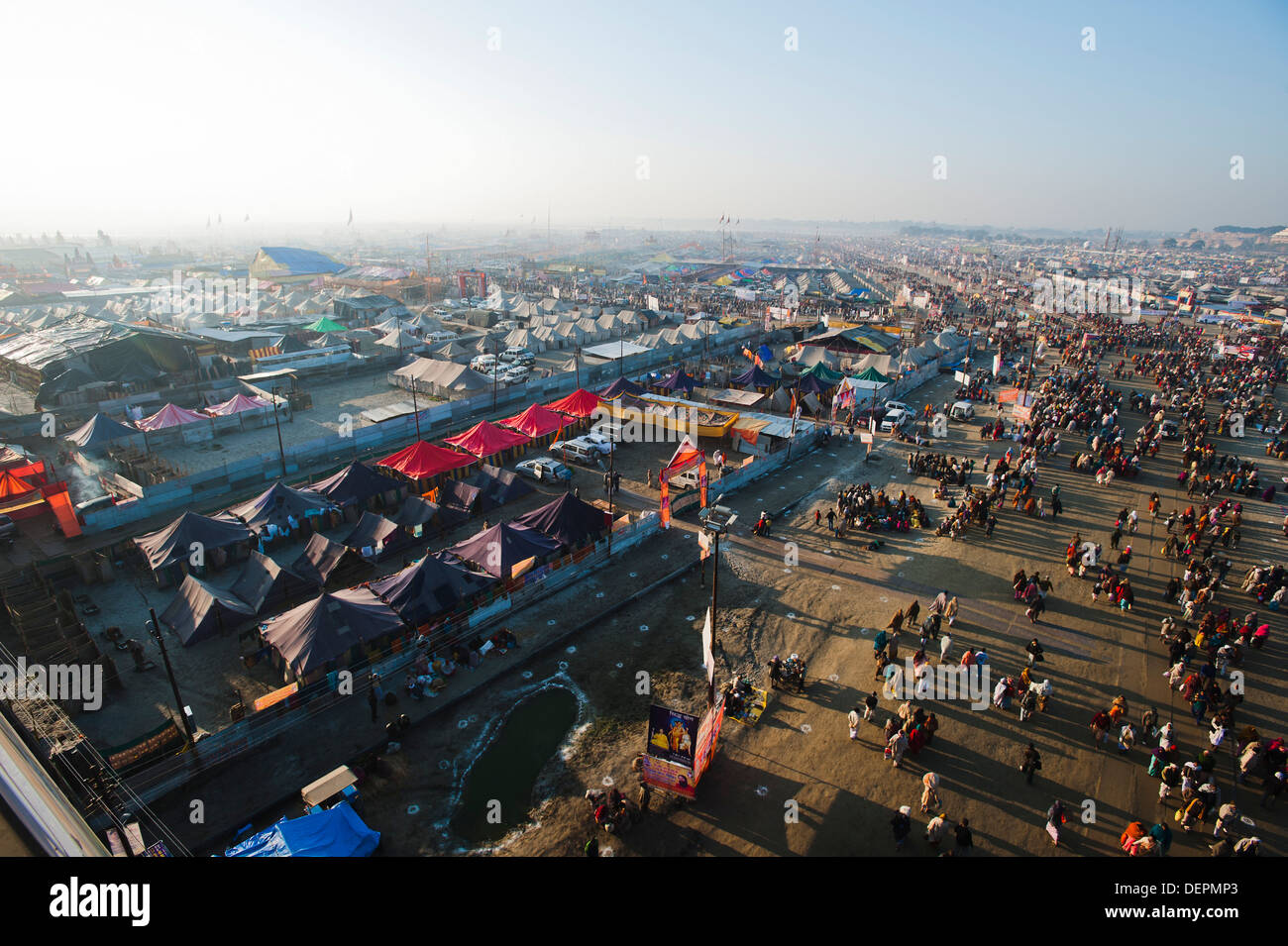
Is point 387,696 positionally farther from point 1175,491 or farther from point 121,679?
point 1175,491

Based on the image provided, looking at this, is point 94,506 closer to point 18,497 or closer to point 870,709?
point 18,497

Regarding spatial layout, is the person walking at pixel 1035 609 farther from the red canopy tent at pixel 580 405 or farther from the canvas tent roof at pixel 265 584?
the red canopy tent at pixel 580 405

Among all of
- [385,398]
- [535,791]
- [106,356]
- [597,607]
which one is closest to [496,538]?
[597,607]

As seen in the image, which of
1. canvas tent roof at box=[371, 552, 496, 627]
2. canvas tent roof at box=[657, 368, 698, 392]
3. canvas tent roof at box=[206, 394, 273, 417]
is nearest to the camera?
canvas tent roof at box=[371, 552, 496, 627]

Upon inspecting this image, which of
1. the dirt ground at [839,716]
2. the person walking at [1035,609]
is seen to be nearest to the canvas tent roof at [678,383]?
the dirt ground at [839,716]

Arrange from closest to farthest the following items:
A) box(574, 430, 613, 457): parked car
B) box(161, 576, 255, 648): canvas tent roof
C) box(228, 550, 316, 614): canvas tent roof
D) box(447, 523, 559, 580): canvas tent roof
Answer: box(161, 576, 255, 648): canvas tent roof
box(228, 550, 316, 614): canvas tent roof
box(447, 523, 559, 580): canvas tent roof
box(574, 430, 613, 457): parked car
